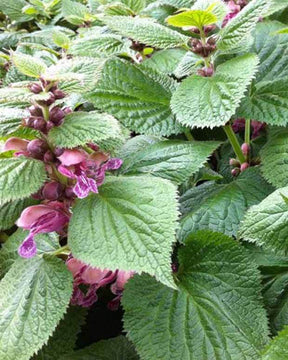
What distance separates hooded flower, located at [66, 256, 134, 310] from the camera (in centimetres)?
76

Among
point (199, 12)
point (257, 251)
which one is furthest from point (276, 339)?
point (199, 12)

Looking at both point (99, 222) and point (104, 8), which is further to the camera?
point (104, 8)

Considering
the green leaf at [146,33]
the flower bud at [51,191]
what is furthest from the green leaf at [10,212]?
the green leaf at [146,33]

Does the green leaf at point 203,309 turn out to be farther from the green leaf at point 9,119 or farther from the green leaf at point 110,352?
the green leaf at point 9,119

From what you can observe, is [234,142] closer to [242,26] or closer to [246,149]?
[246,149]

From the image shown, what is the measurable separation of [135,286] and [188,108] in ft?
0.94

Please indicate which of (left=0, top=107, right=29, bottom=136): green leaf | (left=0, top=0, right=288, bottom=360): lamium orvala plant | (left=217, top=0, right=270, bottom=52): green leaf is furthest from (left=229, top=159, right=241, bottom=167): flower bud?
(left=0, top=107, right=29, bottom=136): green leaf

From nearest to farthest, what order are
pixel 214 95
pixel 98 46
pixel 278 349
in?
pixel 278 349 < pixel 214 95 < pixel 98 46

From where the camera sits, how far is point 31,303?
692 millimetres

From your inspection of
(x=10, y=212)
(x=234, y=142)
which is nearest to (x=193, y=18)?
(x=234, y=142)

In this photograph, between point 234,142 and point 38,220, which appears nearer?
point 38,220

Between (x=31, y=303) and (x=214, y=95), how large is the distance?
417 millimetres

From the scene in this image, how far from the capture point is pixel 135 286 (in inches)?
28.8

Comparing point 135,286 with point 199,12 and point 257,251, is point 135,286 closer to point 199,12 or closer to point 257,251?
point 257,251
